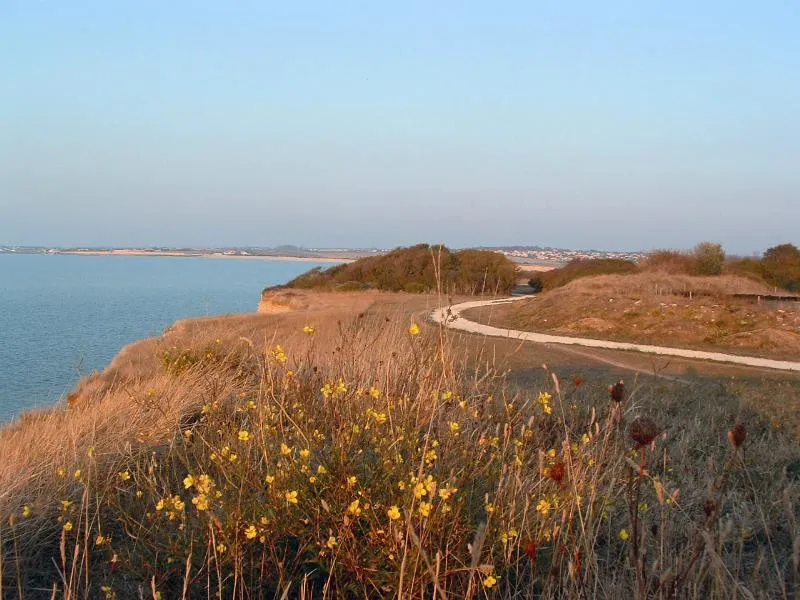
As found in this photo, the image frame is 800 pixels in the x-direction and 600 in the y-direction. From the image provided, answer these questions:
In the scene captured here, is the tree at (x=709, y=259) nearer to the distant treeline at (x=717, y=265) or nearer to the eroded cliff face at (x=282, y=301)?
the distant treeline at (x=717, y=265)

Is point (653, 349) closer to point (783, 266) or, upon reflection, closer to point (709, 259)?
point (709, 259)

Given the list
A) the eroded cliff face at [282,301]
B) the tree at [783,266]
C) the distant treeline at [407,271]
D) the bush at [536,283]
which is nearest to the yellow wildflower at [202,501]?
the eroded cliff face at [282,301]

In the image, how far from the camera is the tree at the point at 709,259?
43031 mm

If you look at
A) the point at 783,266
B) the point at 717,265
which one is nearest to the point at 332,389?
the point at 717,265

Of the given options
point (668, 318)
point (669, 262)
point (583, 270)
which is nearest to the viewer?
point (668, 318)

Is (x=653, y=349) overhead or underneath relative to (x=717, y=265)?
underneath

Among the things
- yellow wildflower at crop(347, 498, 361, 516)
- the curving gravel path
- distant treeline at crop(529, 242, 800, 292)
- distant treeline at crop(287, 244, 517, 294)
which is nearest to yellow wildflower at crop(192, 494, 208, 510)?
yellow wildflower at crop(347, 498, 361, 516)

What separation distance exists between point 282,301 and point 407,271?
14.8 meters

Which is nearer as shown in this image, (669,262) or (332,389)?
(332,389)

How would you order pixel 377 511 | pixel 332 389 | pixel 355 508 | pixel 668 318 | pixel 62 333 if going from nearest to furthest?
1. pixel 355 508
2. pixel 377 511
3. pixel 332 389
4. pixel 668 318
5. pixel 62 333

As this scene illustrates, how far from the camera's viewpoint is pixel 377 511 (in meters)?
3.13

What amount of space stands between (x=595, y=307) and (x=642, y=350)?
22.9 feet

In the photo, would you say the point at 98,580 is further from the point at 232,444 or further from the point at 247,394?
the point at 247,394

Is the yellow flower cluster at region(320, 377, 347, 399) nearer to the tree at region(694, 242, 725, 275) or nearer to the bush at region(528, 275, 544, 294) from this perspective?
the tree at region(694, 242, 725, 275)
